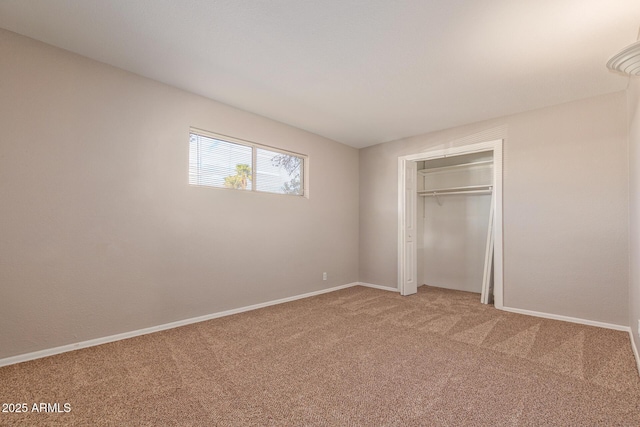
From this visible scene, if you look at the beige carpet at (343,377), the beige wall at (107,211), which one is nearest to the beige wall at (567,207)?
the beige carpet at (343,377)

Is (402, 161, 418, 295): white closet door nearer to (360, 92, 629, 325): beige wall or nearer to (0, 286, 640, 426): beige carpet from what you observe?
(360, 92, 629, 325): beige wall

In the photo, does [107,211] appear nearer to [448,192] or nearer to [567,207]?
[448,192]

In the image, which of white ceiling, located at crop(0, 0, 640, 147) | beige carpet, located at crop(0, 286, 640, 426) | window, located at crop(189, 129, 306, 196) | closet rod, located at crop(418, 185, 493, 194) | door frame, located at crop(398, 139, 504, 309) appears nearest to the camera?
beige carpet, located at crop(0, 286, 640, 426)

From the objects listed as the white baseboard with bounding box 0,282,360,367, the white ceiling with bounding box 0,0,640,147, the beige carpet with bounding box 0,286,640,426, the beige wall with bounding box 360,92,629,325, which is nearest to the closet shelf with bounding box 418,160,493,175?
the beige wall with bounding box 360,92,629,325

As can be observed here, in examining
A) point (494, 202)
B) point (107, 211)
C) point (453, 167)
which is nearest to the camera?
point (107, 211)

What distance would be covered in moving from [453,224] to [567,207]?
1.83 metres

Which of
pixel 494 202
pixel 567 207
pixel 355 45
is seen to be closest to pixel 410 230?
pixel 494 202

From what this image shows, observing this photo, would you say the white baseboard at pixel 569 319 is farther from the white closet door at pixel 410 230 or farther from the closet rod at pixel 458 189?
the closet rod at pixel 458 189

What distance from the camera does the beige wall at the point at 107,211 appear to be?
2369mm

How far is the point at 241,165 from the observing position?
12.8 ft

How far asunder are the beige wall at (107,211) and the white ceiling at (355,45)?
11.3 inches

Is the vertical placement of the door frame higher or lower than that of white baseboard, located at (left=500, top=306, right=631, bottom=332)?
higher

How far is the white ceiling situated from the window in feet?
1.74

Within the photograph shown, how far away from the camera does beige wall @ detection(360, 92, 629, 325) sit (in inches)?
127
